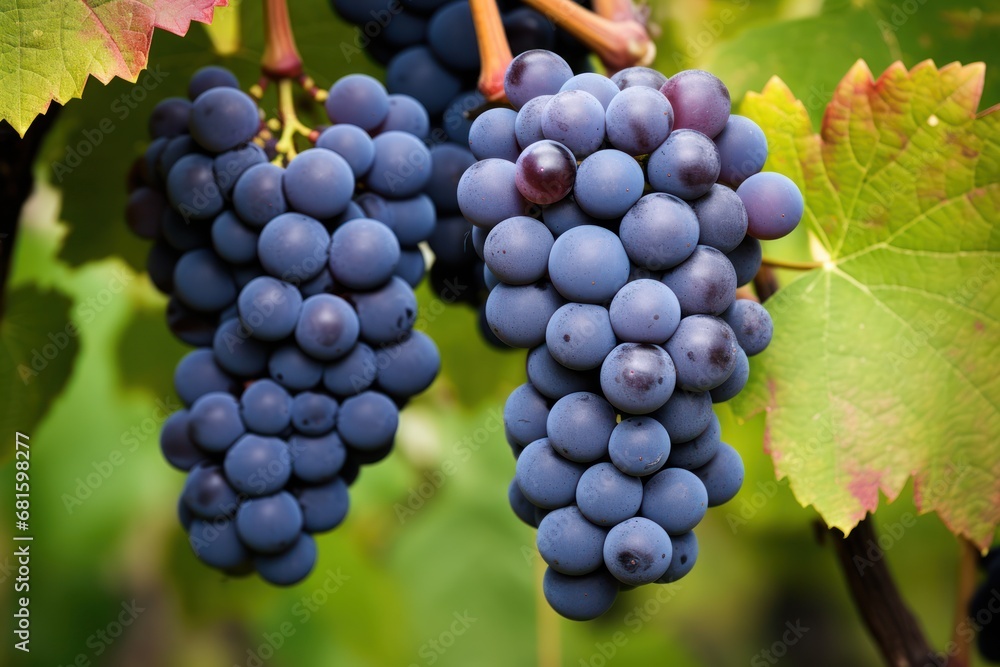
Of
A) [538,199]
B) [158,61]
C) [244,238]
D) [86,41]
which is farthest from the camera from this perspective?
[158,61]

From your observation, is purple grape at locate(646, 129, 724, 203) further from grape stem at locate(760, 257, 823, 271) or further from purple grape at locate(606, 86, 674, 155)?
grape stem at locate(760, 257, 823, 271)

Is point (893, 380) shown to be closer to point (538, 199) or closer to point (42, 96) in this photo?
point (538, 199)

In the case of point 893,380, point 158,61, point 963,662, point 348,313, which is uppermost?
point 158,61

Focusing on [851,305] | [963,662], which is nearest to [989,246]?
[851,305]

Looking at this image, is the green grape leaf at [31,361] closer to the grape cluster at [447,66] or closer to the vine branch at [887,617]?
the grape cluster at [447,66]

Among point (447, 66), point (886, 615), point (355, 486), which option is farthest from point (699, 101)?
point (355, 486)
